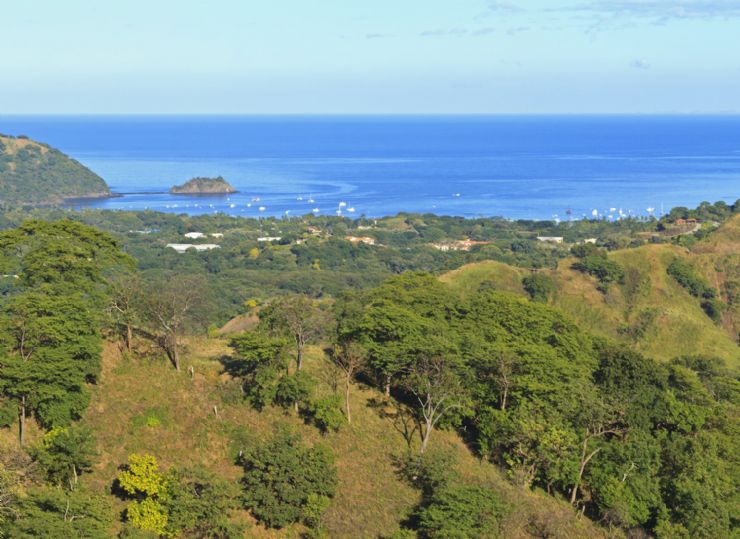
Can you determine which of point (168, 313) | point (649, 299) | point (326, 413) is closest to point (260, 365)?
point (326, 413)

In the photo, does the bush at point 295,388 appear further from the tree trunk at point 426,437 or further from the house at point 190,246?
the house at point 190,246

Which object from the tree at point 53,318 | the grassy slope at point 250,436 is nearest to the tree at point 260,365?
the grassy slope at point 250,436

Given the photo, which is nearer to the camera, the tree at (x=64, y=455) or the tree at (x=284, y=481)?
the tree at (x=64, y=455)

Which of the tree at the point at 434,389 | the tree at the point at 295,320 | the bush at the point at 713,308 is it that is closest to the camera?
the tree at the point at 434,389

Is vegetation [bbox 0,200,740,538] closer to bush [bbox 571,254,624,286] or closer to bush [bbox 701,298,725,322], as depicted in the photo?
bush [bbox 571,254,624,286]

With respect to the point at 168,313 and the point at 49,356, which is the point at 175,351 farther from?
the point at 49,356

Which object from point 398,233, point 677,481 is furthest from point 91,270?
point 398,233

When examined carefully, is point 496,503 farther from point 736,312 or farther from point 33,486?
point 736,312
